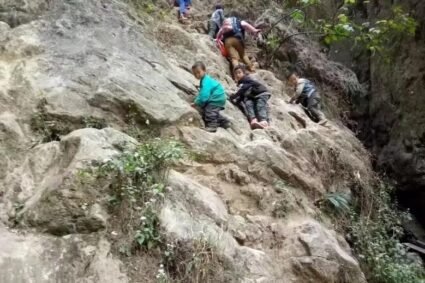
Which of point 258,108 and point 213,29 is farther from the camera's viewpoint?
point 213,29

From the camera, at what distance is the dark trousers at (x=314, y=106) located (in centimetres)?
984

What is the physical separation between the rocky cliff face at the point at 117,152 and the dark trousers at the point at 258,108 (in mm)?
304

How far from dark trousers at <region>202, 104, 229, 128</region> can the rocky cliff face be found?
0.15m

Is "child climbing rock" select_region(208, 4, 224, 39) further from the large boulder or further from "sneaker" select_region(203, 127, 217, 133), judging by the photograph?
the large boulder

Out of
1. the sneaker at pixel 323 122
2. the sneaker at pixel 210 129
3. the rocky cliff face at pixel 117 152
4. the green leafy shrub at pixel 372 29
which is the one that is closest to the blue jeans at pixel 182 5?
the rocky cliff face at pixel 117 152

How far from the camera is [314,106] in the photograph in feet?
32.7

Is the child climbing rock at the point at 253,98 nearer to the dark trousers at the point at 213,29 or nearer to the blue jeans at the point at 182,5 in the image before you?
the dark trousers at the point at 213,29

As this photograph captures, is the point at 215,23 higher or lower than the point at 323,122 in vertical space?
higher

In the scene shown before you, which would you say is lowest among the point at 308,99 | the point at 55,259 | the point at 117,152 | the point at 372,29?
the point at 55,259

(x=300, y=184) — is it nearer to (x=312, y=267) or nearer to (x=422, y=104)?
(x=312, y=267)

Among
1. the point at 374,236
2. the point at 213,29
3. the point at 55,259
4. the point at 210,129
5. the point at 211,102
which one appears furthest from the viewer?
the point at 213,29

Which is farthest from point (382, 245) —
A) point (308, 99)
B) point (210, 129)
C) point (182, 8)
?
point (182, 8)

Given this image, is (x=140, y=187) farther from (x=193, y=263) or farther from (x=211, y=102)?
(x=211, y=102)

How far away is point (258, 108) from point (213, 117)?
1368mm
